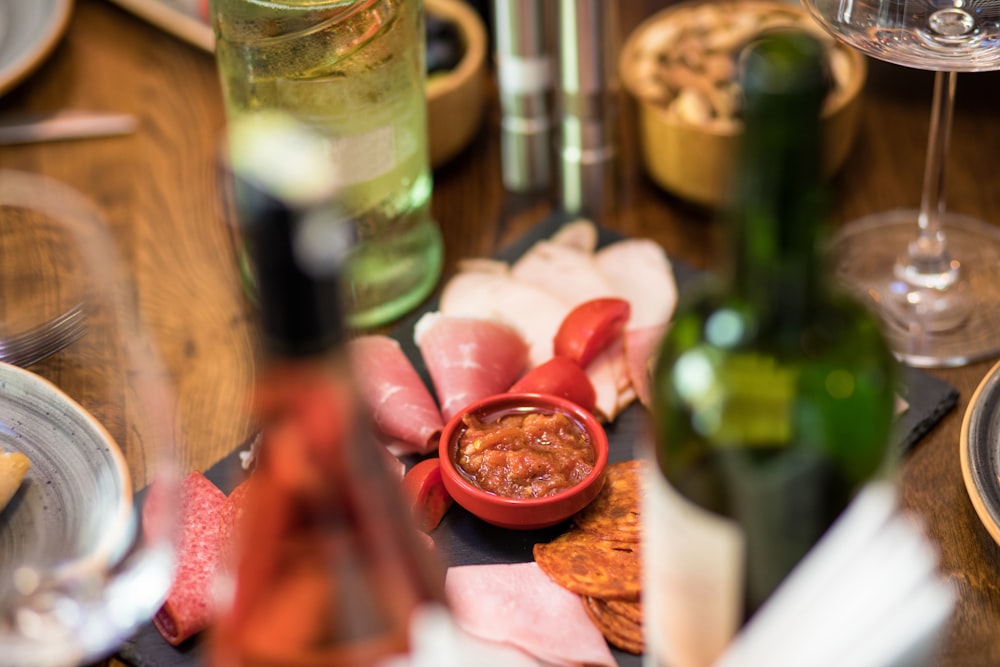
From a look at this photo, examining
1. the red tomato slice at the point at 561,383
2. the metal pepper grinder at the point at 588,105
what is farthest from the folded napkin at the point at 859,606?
the metal pepper grinder at the point at 588,105

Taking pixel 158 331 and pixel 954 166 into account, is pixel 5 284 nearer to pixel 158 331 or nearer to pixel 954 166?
pixel 158 331

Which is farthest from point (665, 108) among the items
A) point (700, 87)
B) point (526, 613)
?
point (526, 613)

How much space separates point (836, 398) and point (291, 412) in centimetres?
22

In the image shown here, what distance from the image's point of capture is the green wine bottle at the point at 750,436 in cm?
48

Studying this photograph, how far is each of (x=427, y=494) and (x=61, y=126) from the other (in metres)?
0.66

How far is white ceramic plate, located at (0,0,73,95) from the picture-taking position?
1244 mm

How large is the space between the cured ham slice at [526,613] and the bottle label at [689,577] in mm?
155

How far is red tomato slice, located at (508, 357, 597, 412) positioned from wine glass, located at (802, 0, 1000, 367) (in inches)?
10.1

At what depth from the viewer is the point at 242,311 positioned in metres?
1.02

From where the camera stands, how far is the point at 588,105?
1077 mm

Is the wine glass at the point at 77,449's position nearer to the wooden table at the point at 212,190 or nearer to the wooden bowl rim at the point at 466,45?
the wooden table at the point at 212,190

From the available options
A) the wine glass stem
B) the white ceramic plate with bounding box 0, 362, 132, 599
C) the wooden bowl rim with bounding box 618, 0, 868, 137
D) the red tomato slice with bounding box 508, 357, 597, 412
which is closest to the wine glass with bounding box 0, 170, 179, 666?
the white ceramic plate with bounding box 0, 362, 132, 599

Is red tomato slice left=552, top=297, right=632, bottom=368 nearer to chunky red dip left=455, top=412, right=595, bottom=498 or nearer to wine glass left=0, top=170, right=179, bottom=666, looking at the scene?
chunky red dip left=455, top=412, right=595, bottom=498

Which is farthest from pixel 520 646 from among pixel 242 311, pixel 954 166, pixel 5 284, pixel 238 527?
pixel 954 166
